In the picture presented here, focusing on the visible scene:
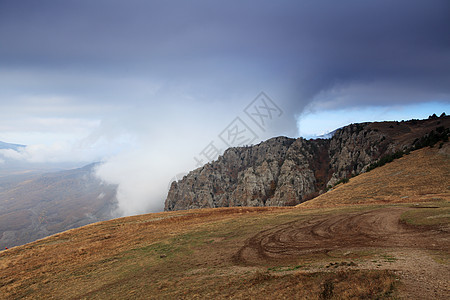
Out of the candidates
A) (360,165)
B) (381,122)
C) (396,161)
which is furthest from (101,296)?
(381,122)

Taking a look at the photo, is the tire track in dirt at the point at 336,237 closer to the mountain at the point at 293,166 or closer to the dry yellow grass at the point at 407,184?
the dry yellow grass at the point at 407,184

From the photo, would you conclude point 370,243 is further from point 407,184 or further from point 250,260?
point 407,184

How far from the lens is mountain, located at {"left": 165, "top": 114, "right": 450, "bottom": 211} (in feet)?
300

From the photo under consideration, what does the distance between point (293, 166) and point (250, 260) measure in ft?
370

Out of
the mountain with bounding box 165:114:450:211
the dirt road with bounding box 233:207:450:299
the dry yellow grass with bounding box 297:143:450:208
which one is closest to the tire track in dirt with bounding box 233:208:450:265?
the dirt road with bounding box 233:207:450:299

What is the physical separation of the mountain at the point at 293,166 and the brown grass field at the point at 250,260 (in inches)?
2389

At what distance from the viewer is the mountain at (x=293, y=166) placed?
3597 inches

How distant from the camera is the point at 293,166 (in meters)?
122

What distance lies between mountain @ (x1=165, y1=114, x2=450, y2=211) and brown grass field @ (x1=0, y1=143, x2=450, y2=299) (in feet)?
199

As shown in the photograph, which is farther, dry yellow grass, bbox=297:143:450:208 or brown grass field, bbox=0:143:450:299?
dry yellow grass, bbox=297:143:450:208

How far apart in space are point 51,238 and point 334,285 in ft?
122

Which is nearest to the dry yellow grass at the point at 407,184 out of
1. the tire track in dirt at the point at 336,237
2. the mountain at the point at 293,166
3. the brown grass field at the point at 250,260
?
the brown grass field at the point at 250,260

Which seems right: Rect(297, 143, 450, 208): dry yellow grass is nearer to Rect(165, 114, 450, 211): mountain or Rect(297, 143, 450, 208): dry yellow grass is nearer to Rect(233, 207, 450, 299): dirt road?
Rect(233, 207, 450, 299): dirt road

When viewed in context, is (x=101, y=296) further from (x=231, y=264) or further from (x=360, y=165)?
(x=360, y=165)
